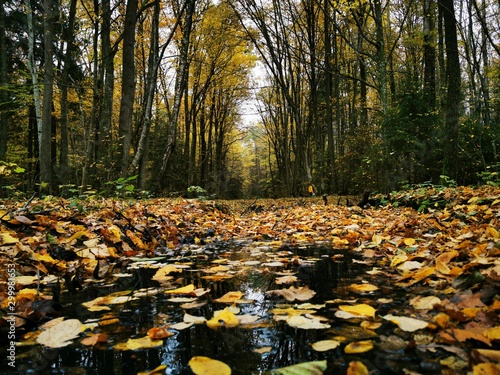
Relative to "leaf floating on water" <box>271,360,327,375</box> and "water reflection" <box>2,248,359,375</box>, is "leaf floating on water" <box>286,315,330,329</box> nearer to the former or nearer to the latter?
"water reflection" <box>2,248,359,375</box>

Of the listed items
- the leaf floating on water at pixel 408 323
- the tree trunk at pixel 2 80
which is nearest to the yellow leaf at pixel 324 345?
the leaf floating on water at pixel 408 323

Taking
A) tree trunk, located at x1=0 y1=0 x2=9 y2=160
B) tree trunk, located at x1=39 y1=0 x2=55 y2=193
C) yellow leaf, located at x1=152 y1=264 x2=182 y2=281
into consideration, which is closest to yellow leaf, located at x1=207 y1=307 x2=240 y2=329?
yellow leaf, located at x1=152 y1=264 x2=182 y2=281

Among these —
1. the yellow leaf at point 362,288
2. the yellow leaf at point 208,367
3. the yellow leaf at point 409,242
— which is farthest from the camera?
the yellow leaf at point 409,242

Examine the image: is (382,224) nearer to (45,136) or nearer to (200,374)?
(200,374)

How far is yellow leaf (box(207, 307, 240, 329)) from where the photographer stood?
1.19m

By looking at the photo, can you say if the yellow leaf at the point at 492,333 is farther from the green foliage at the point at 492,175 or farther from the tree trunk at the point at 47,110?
the tree trunk at the point at 47,110

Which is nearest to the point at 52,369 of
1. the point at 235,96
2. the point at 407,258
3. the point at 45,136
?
the point at 407,258

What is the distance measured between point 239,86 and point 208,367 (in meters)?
22.9

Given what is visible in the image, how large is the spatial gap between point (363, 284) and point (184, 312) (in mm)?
958

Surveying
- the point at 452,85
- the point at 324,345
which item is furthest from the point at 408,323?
the point at 452,85

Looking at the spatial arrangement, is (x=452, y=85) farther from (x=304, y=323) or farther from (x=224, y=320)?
(x=224, y=320)

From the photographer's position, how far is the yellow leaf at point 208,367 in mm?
810

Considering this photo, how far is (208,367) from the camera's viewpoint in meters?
0.83

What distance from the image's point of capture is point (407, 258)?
2.05 m
